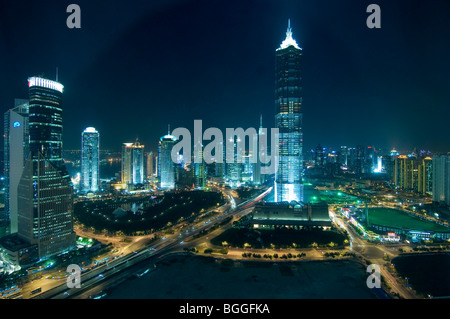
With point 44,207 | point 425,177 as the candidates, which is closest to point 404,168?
point 425,177

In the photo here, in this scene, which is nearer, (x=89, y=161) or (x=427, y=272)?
(x=427, y=272)

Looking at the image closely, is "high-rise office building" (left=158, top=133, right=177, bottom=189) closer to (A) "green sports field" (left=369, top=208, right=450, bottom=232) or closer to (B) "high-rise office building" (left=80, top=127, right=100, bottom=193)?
(B) "high-rise office building" (left=80, top=127, right=100, bottom=193)

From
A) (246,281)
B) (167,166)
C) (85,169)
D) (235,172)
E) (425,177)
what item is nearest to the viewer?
(246,281)

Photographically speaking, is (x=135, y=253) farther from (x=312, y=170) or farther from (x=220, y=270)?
(x=312, y=170)

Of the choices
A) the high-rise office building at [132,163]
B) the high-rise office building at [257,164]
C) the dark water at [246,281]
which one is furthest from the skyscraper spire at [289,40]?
the high-rise office building at [132,163]

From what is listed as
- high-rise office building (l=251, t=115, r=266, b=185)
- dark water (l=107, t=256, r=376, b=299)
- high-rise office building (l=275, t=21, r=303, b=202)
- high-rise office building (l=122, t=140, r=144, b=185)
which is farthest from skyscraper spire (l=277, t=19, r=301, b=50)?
high-rise office building (l=122, t=140, r=144, b=185)

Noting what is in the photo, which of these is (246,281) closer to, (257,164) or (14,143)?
(14,143)
